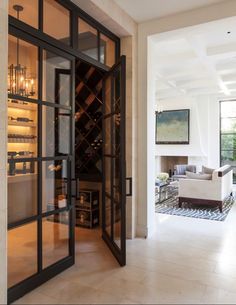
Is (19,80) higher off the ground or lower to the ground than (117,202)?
higher

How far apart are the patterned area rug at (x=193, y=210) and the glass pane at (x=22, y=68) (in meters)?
4.09

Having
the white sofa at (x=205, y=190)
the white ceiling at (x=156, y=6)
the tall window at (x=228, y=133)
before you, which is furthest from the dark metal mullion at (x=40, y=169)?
the tall window at (x=228, y=133)

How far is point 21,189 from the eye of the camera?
2.60m

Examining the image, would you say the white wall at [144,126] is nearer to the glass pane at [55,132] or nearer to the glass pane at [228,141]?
the glass pane at [55,132]

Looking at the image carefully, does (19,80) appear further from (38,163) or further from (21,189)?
(21,189)

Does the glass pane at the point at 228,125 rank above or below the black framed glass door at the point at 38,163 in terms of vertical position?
above

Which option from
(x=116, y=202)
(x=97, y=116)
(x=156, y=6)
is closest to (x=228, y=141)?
(x=97, y=116)

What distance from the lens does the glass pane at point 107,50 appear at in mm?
3853

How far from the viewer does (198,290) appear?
2.63 metres

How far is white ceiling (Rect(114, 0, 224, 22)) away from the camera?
143 inches

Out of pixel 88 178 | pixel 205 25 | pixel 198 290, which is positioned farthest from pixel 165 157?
pixel 198 290

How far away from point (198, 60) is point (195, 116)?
446cm

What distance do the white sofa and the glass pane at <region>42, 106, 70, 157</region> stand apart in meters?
3.82

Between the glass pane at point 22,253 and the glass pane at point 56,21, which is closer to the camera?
the glass pane at point 22,253
